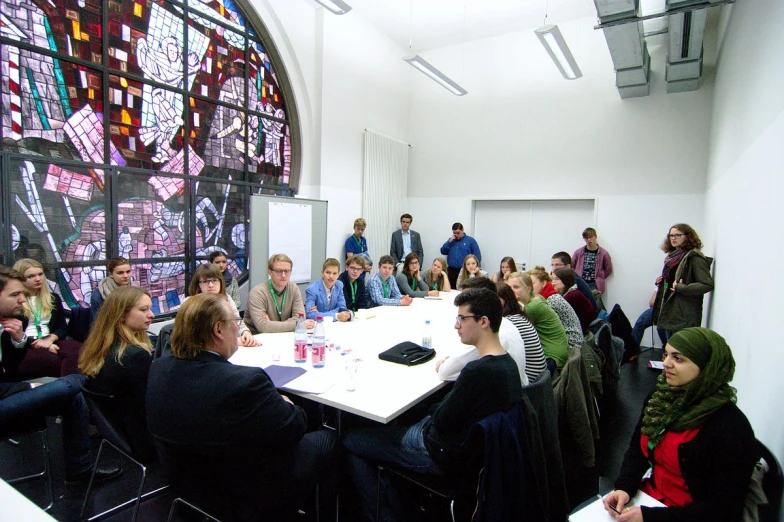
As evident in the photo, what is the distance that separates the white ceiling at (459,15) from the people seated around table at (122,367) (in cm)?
546

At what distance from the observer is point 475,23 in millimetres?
6477

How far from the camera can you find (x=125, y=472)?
2531 millimetres

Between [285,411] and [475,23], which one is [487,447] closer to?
[285,411]

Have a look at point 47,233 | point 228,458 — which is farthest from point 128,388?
point 47,233

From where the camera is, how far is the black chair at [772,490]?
133cm

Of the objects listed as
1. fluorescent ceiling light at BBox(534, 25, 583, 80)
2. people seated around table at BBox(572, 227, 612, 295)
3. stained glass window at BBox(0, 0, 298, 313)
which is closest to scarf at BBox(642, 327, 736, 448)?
fluorescent ceiling light at BBox(534, 25, 583, 80)

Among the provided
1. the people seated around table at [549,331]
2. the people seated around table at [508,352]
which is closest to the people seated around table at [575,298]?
the people seated around table at [549,331]

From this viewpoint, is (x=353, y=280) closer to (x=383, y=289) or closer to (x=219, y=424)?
(x=383, y=289)

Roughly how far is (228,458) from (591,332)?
297 centimetres

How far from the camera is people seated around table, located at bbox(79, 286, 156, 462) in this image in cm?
192

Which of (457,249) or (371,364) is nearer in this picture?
(371,364)

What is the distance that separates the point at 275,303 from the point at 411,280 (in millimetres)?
2216

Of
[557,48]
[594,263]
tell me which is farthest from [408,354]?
[594,263]

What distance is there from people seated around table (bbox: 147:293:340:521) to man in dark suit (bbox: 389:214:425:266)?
5.54m
